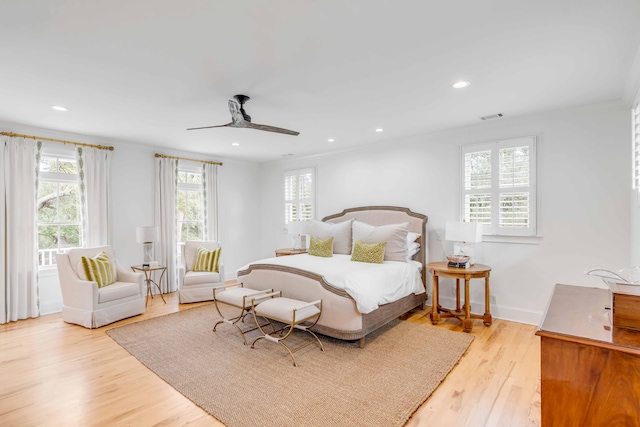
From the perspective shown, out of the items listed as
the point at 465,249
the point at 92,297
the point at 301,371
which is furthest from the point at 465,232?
the point at 92,297

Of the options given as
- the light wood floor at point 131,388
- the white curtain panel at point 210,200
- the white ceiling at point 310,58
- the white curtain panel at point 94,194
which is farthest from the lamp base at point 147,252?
the white ceiling at point 310,58

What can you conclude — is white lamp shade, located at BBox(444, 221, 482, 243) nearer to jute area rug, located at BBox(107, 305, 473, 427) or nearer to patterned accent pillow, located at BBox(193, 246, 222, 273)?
jute area rug, located at BBox(107, 305, 473, 427)

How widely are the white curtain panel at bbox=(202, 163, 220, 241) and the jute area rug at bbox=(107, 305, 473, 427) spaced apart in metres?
2.65

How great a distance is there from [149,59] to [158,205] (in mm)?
3642

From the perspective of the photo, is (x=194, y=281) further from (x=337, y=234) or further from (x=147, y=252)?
(x=337, y=234)

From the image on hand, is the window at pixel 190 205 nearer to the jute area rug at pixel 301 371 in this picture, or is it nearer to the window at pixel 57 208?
the window at pixel 57 208

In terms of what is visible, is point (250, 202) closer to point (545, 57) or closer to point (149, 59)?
point (149, 59)

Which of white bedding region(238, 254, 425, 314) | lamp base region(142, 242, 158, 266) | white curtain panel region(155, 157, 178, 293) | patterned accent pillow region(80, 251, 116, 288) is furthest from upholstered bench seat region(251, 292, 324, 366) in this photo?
white curtain panel region(155, 157, 178, 293)

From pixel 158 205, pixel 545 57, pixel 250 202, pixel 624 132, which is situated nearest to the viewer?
pixel 545 57

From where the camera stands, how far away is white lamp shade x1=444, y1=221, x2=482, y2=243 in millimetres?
3864

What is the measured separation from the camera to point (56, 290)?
15.2ft

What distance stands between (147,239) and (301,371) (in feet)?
11.2

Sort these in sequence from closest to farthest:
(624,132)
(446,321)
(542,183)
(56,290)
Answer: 1. (624,132)
2. (542,183)
3. (446,321)
4. (56,290)

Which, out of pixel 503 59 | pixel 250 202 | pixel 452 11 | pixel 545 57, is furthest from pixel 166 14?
pixel 250 202
